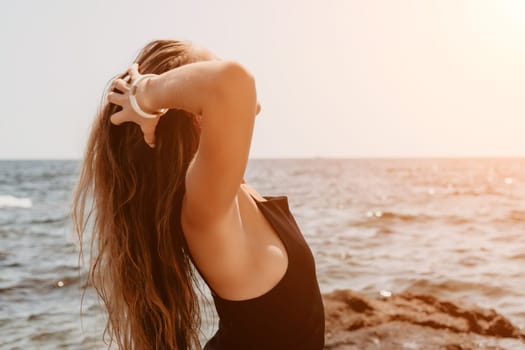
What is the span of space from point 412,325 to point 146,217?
4.63m

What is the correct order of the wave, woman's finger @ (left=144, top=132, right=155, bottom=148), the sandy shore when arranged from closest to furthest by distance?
woman's finger @ (left=144, top=132, right=155, bottom=148), the sandy shore, the wave

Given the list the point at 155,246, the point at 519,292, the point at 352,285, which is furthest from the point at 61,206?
the point at 155,246

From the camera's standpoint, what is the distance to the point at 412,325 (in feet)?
20.4

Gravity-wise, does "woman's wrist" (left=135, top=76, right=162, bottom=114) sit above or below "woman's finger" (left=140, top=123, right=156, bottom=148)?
above

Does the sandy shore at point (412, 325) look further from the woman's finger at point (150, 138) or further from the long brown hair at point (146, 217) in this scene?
the woman's finger at point (150, 138)

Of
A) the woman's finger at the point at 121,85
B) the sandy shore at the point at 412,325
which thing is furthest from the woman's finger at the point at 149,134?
the sandy shore at the point at 412,325

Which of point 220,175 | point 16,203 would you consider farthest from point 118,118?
point 16,203

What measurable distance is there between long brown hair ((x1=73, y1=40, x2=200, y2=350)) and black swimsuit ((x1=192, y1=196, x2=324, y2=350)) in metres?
0.24

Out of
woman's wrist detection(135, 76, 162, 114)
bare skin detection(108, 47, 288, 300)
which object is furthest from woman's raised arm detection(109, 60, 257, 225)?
woman's wrist detection(135, 76, 162, 114)

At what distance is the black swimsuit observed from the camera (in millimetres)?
1982

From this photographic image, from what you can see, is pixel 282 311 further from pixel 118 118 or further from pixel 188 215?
pixel 118 118

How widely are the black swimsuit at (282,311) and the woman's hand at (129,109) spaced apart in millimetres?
430

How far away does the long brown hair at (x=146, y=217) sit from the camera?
2.02 meters

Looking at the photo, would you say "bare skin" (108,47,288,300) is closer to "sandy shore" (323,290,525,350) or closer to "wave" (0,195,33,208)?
"sandy shore" (323,290,525,350)
